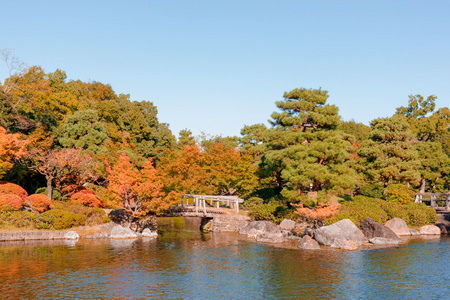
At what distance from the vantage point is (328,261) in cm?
2589

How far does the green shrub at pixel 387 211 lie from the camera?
124 ft

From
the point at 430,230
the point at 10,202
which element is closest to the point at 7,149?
the point at 10,202

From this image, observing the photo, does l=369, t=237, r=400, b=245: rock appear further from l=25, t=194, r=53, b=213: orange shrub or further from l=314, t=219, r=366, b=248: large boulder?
l=25, t=194, r=53, b=213: orange shrub

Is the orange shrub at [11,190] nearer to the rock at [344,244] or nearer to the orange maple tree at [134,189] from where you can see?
the orange maple tree at [134,189]

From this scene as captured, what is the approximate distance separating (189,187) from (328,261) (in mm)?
22662

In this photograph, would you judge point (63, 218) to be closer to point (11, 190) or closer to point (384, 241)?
point (11, 190)

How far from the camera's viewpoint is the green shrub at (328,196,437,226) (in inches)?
1492

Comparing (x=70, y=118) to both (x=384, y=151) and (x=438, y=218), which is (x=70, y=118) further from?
(x=438, y=218)

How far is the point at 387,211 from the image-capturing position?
40781 millimetres

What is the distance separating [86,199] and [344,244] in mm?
25683

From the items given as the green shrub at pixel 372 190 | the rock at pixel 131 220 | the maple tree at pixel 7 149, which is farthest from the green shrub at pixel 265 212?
the maple tree at pixel 7 149

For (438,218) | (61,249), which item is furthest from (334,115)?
(61,249)

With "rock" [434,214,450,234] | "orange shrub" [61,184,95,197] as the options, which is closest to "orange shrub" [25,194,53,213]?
"orange shrub" [61,184,95,197]

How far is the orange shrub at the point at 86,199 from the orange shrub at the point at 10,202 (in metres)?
5.99
